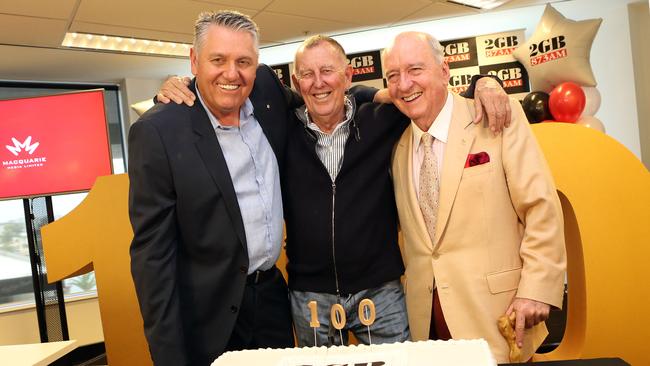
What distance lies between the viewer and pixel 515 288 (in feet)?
6.23

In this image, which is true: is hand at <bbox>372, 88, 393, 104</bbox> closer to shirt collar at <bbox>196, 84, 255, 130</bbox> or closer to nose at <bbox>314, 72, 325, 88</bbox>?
nose at <bbox>314, 72, 325, 88</bbox>

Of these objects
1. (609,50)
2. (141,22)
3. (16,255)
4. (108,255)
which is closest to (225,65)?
(108,255)

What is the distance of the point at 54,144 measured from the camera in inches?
170

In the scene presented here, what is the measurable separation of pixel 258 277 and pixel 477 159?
2.96ft

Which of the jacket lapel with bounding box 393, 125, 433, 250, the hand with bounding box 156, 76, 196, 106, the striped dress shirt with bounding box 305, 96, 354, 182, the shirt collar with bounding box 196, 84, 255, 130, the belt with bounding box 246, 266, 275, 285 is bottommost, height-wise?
the belt with bounding box 246, 266, 275, 285

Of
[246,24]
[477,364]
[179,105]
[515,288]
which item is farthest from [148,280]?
[515,288]

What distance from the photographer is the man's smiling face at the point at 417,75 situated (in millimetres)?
1948

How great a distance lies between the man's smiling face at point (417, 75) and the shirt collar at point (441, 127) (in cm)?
3

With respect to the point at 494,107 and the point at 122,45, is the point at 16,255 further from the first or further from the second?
the point at 494,107

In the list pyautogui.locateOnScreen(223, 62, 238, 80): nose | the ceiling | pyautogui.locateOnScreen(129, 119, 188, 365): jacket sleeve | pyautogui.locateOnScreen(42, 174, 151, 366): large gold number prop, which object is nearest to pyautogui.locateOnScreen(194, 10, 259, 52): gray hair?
pyautogui.locateOnScreen(223, 62, 238, 80): nose

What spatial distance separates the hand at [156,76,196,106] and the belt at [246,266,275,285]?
0.66m

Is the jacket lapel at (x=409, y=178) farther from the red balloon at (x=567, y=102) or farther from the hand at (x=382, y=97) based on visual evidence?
the red balloon at (x=567, y=102)

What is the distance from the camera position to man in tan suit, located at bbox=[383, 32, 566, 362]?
1.84 metres

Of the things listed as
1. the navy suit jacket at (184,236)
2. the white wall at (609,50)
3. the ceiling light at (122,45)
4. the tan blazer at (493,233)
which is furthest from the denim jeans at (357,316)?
the white wall at (609,50)
